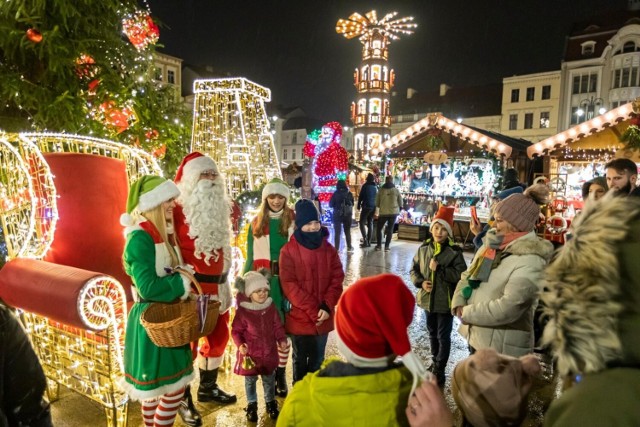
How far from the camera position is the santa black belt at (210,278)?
3.07 m

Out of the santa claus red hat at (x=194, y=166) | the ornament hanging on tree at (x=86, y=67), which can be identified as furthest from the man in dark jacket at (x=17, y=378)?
the ornament hanging on tree at (x=86, y=67)

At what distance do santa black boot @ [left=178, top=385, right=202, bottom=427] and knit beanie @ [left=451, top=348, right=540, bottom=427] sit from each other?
2.38m

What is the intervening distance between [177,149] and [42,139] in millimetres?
2643

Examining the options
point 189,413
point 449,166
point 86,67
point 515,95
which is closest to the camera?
point 189,413

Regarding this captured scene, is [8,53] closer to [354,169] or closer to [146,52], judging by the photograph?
[146,52]

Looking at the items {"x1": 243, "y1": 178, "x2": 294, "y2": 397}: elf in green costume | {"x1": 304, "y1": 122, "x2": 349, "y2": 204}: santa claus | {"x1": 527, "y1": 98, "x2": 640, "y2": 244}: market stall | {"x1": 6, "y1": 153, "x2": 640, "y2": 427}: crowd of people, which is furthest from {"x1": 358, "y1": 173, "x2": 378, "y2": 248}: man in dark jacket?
{"x1": 243, "y1": 178, "x2": 294, "y2": 397}: elf in green costume

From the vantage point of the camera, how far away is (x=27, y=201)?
10.8 feet

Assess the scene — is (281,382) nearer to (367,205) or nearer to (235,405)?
(235,405)

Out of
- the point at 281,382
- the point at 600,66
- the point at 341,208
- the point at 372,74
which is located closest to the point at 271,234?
the point at 281,382

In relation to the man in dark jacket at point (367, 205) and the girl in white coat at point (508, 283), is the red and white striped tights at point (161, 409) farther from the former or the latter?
the man in dark jacket at point (367, 205)

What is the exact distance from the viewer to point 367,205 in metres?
11.0

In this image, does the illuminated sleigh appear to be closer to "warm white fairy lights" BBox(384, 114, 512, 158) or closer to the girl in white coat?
the girl in white coat

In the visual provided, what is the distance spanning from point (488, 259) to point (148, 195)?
2.34 m

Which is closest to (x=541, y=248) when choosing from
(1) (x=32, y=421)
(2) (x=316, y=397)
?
(2) (x=316, y=397)
